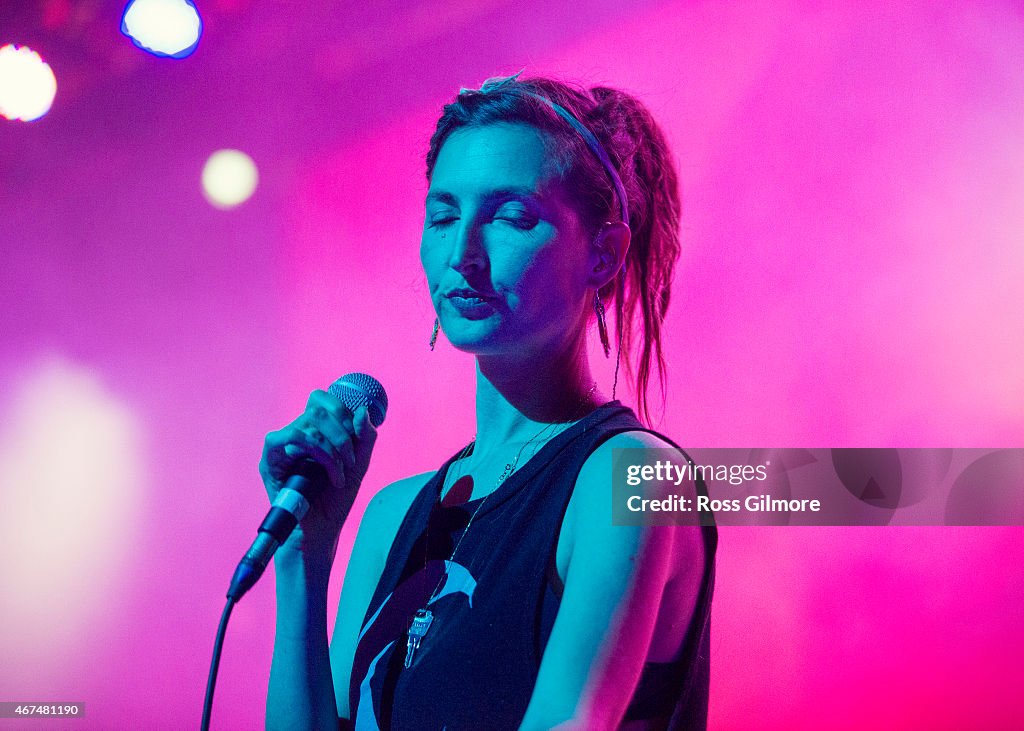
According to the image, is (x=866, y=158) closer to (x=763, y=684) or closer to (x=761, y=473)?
(x=761, y=473)

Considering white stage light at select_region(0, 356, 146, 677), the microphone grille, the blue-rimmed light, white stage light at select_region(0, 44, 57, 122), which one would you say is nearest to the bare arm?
the microphone grille

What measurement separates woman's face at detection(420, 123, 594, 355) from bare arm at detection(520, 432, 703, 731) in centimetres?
27

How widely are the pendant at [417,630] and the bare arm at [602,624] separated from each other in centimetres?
22

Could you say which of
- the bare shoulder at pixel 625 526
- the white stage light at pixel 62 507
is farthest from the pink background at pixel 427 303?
the bare shoulder at pixel 625 526

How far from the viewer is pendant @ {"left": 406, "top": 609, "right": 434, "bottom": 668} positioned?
3.45 ft

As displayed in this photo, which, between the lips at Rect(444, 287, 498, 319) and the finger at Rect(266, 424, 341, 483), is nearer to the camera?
the finger at Rect(266, 424, 341, 483)

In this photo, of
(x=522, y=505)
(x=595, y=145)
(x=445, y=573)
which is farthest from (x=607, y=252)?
(x=445, y=573)

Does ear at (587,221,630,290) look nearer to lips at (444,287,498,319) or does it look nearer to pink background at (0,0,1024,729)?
lips at (444,287,498,319)

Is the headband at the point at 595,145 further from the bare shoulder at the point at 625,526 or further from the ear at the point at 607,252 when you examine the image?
the bare shoulder at the point at 625,526

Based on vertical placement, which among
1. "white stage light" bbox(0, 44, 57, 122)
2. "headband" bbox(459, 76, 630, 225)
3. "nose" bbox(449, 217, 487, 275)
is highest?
"white stage light" bbox(0, 44, 57, 122)

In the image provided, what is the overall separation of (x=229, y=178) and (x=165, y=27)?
444mm

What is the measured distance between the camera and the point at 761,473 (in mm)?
1773

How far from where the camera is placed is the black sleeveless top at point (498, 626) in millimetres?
951

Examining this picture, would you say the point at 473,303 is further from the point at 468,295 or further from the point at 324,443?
the point at 324,443
